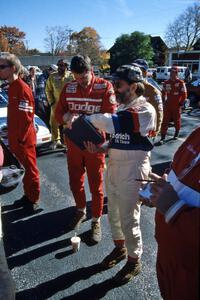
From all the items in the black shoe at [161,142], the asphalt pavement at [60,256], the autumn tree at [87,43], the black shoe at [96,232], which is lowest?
the asphalt pavement at [60,256]

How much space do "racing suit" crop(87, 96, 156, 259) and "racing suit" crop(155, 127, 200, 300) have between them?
0.78m

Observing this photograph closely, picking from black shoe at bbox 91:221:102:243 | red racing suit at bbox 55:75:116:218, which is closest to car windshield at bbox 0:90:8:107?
red racing suit at bbox 55:75:116:218

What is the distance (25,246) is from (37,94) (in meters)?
5.80

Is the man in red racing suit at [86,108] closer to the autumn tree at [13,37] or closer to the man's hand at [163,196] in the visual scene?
the man's hand at [163,196]

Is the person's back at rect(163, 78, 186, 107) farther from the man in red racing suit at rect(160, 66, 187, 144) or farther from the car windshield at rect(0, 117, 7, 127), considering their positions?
the car windshield at rect(0, 117, 7, 127)

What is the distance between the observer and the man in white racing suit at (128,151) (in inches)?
96.1

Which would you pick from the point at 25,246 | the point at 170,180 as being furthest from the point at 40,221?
the point at 170,180

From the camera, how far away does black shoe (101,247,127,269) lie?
3041 mm

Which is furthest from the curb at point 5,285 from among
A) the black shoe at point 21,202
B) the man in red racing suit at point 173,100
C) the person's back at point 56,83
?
the man in red racing suit at point 173,100

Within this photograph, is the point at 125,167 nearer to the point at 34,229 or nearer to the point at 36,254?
the point at 36,254

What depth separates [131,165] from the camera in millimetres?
2656

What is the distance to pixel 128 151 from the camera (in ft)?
8.55

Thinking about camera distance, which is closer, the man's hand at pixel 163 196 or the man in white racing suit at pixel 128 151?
the man's hand at pixel 163 196

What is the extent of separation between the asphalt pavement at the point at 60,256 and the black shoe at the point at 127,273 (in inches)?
1.8
